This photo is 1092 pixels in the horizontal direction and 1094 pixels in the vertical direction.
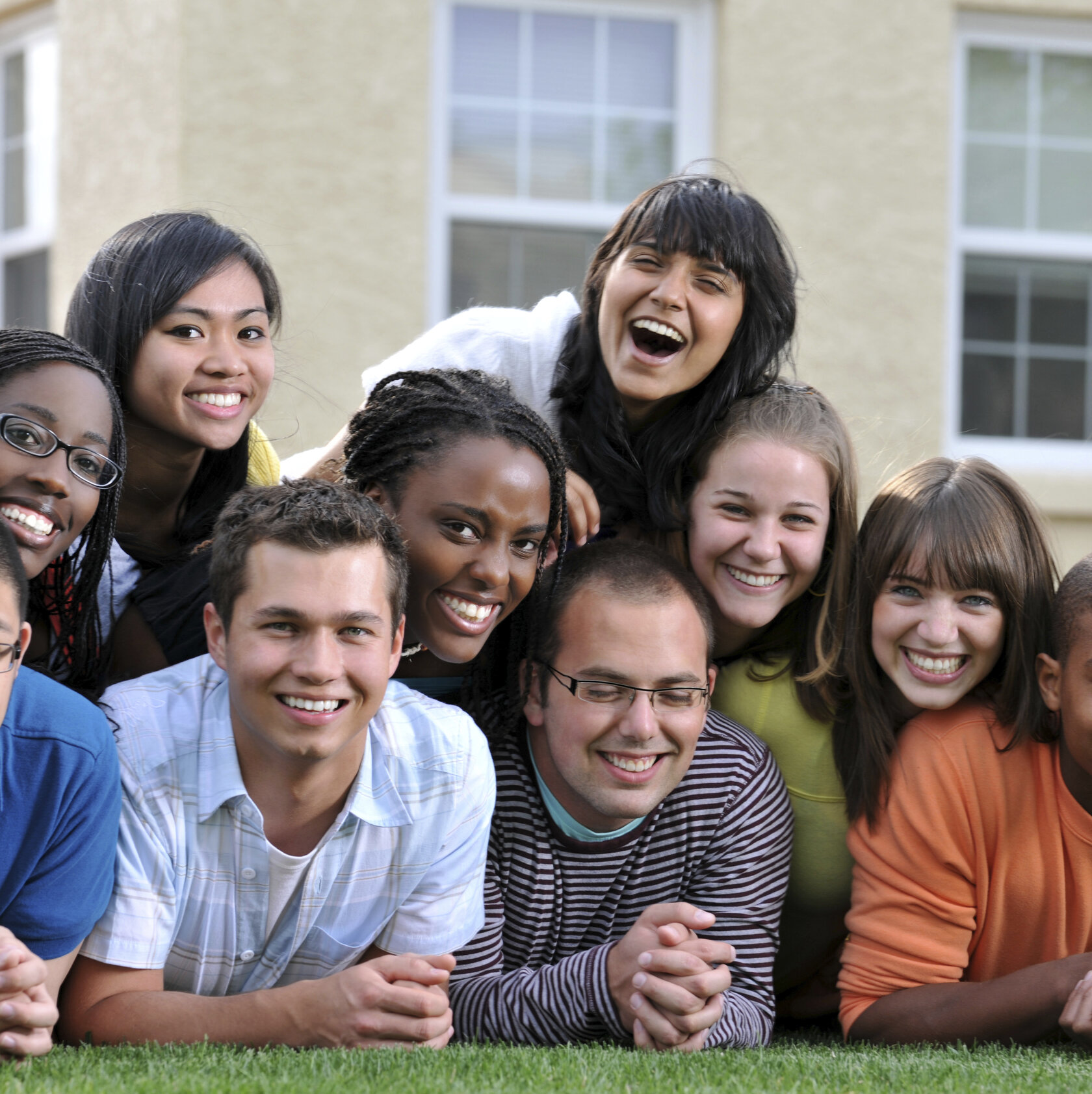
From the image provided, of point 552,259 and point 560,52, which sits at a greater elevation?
point 560,52

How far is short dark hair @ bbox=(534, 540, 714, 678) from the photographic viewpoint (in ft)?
10.4

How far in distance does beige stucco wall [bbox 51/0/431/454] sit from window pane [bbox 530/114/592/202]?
54cm

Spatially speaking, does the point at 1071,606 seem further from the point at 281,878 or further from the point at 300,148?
the point at 300,148

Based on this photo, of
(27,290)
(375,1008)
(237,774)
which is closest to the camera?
(375,1008)

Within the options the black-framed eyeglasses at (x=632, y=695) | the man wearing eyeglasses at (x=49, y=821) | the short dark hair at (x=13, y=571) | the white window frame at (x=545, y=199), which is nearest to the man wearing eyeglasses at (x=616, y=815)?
the black-framed eyeglasses at (x=632, y=695)

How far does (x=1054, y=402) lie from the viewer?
671 cm

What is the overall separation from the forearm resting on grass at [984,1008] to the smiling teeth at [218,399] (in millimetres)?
2049

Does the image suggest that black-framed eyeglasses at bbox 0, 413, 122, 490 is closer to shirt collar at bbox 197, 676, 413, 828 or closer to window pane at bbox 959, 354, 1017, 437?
shirt collar at bbox 197, 676, 413, 828

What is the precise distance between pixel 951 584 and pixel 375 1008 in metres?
1.63

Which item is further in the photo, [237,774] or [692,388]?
[692,388]

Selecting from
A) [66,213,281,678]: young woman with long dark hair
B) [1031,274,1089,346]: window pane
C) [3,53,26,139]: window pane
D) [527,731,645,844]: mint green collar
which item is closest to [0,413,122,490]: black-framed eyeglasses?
[66,213,281,678]: young woman with long dark hair

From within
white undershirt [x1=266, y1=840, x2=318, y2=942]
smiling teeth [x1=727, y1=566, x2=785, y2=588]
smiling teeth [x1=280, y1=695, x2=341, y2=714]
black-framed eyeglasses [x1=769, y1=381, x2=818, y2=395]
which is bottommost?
white undershirt [x1=266, y1=840, x2=318, y2=942]

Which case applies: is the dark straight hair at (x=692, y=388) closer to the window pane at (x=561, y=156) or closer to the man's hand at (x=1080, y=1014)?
the man's hand at (x=1080, y=1014)

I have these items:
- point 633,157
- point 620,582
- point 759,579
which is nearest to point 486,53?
point 633,157
